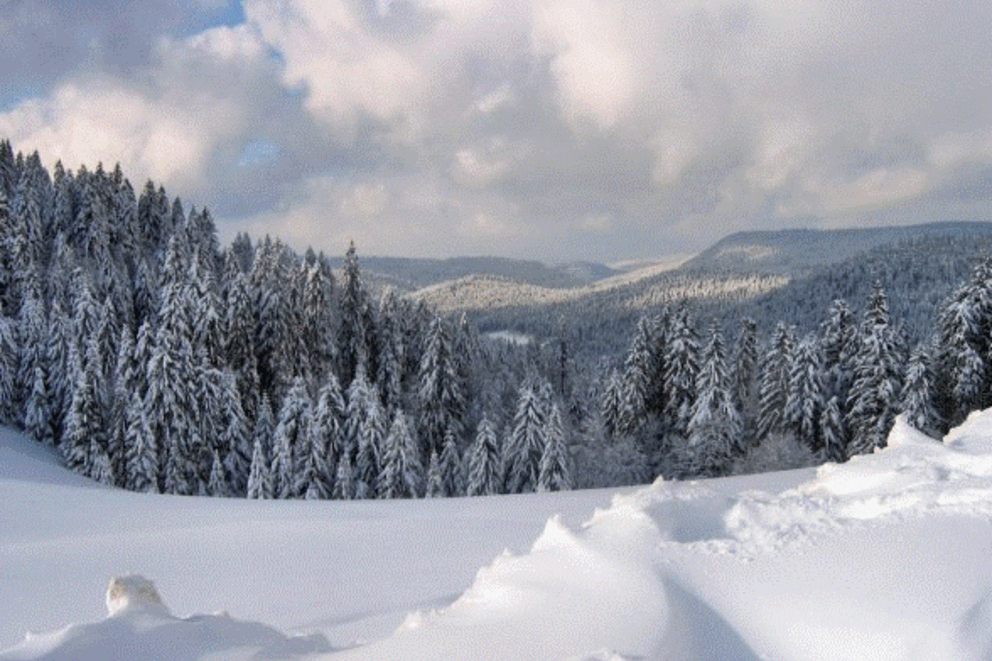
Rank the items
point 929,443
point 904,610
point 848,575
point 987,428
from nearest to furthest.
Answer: point 904,610 → point 848,575 → point 929,443 → point 987,428

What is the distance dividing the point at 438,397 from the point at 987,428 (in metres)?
32.9

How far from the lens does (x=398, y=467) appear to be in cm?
3378

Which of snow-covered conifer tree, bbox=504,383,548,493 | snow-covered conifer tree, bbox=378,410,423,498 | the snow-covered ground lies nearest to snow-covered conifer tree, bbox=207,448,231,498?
snow-covered conifer tree, bbox=378,410,423,498

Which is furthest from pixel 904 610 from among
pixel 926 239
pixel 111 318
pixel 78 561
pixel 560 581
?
pixel 926 239

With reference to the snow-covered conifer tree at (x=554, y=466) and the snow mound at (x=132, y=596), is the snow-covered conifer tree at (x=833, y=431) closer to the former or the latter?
the snow-covered conifer tree at (x=554, y=466)

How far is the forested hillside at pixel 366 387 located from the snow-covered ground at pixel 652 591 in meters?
21.0

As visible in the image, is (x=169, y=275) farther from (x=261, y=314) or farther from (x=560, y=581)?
(x=560, y=581)

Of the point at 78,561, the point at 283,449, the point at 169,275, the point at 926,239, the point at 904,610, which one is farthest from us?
the point at 926,239

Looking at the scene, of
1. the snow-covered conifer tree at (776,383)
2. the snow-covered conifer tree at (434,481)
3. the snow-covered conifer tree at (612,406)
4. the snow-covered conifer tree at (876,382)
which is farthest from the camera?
the snow-covered conifer tree at (612,406)

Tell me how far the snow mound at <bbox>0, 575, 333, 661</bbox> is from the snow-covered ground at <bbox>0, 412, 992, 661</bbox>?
0.06 feet

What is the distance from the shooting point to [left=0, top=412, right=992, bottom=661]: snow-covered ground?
18.2 ft

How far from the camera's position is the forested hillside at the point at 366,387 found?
3200 centimetres

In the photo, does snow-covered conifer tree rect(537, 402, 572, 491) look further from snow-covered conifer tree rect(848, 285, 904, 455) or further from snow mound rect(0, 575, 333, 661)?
snow mound rect(0, 575, 333, 661)

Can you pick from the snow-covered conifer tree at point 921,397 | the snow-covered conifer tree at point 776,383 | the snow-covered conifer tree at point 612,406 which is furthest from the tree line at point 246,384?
the snow-covered conifer tree at point 921,397
